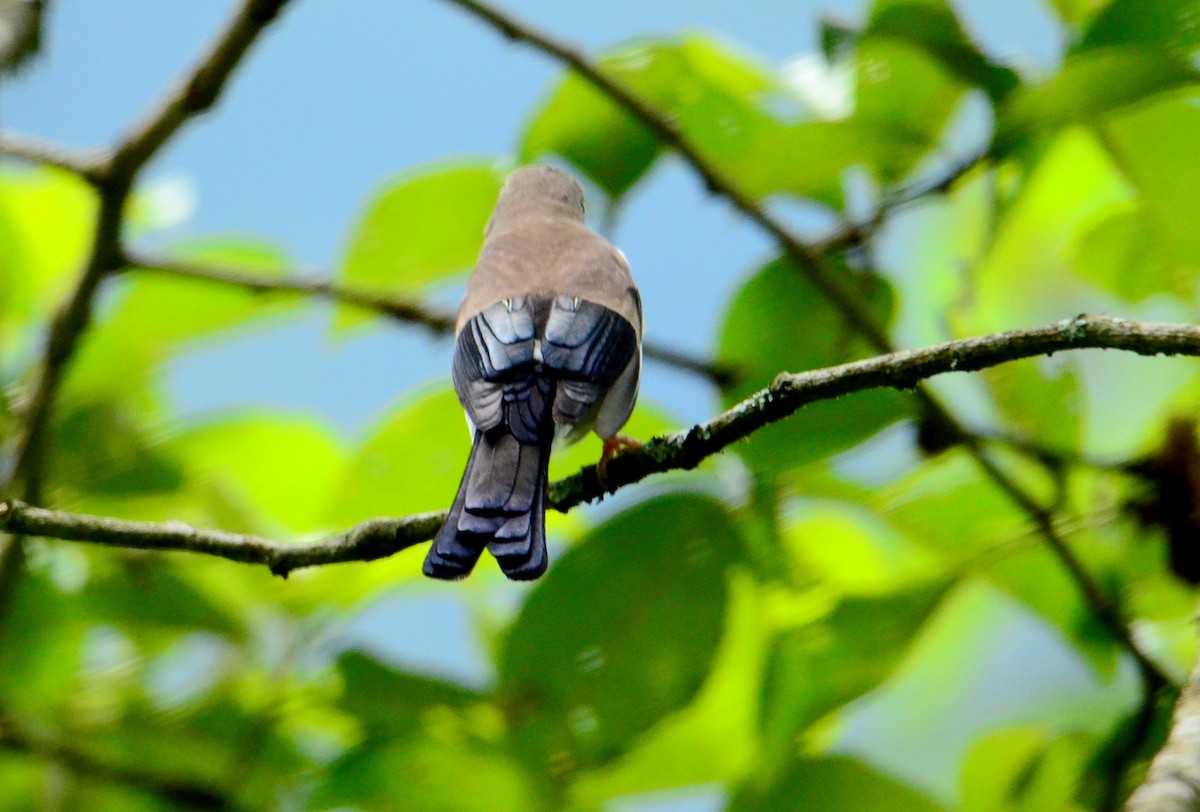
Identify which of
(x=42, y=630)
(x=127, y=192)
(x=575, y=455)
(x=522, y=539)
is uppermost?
(x=127, y=192)

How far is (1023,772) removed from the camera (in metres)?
2.04

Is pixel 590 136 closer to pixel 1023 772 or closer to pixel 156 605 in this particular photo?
pixel 156 605

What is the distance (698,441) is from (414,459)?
2.67 feet

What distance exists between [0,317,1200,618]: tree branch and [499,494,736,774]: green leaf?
0.22m

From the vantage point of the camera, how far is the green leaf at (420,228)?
7.48 feet

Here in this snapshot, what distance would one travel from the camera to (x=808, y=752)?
2018mm

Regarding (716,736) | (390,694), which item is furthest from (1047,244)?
(390,694)

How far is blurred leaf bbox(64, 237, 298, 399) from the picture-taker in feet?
8.38

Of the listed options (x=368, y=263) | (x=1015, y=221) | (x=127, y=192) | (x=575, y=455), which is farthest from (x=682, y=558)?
(x=127, y=192)

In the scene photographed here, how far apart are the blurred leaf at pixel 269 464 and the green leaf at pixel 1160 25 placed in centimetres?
168

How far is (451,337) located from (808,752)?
941 millimetres

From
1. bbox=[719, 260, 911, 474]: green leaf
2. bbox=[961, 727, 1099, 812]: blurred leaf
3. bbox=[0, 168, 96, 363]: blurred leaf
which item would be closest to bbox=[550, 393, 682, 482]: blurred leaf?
bbox=[719, 260, 911, 474]: green leaf

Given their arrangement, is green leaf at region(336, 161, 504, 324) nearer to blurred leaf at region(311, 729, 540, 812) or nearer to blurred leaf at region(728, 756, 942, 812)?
blurred leaf at region(311, 729, 540, 812)

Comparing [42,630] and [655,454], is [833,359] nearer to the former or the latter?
[655,454]
